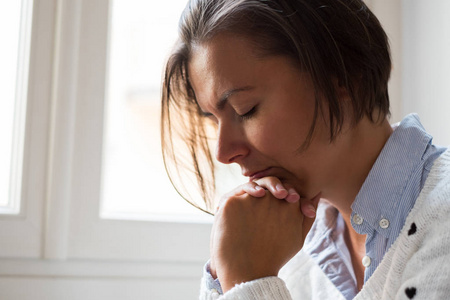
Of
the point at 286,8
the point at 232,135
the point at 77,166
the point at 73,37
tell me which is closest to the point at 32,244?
the point at 77,166

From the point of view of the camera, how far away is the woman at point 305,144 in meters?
0.92

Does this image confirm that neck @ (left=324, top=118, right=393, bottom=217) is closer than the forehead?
No

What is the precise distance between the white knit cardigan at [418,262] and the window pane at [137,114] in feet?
1.96

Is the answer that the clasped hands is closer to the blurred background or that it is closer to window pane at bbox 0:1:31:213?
the blurred background

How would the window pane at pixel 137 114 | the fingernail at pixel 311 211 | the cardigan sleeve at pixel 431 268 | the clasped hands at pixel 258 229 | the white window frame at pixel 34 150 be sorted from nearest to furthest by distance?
the cardigan sleeve at pixel 431 268 < the clasped hands at pixel 258 229 < the fingernail at pixel 311 211 < the white window frame at pixel 34 150 < the window pane at pixel 137 114

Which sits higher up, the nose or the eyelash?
the eyelash

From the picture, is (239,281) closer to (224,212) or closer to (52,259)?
(224,212)

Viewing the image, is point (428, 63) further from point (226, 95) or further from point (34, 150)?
point (34, 150)

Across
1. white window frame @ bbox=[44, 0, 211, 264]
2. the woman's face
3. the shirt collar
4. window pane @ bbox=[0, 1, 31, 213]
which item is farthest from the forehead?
window pane @ bbox=[0, 1, 31, 213]

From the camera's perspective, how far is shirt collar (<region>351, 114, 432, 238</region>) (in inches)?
38.9

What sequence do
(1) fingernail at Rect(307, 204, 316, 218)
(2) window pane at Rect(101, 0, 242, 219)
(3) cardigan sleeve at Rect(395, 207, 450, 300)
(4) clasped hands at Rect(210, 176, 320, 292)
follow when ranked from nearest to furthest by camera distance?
1. (3) cardigan sleeve at Rect(395, 207, 450, 300)
2. (4) clasped hands at Rect(210, 176, 320, 292)
3. (1) fingernail at Rect(307, 204, 316, 218)
4. (2) window pane at Rect(101, 0, 242, 219)

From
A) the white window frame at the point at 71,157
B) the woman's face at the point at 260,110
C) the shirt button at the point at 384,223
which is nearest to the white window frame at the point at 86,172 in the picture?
the white window frame at the point at 71,157

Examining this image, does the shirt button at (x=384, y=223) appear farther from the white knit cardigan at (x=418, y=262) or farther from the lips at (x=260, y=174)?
the lips at (x=260, y=174)

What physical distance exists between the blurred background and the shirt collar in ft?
1.54
